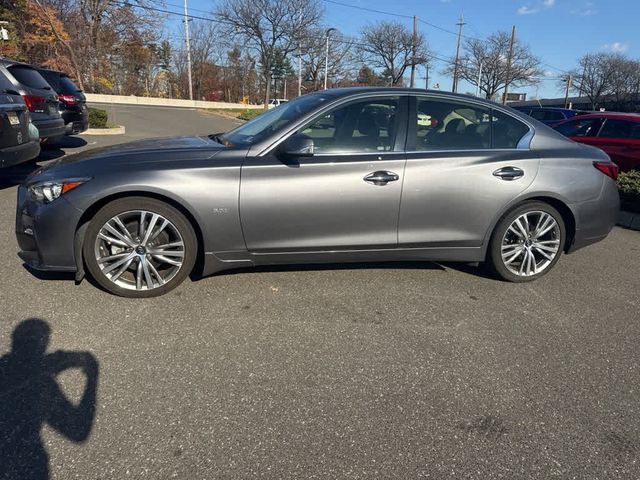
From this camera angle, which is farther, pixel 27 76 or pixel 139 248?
pixel 27 76

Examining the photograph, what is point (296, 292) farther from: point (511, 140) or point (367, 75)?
point (367, 75)

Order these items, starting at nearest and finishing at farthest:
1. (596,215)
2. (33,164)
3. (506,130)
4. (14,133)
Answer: (506,130), (596,215), (14,133), (33,164)

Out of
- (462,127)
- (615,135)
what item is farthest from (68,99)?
(615,135)

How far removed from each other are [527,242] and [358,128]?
184 centimetres

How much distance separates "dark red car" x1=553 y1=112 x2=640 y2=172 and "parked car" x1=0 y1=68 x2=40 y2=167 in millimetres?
9609

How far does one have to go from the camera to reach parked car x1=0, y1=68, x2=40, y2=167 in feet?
18.9

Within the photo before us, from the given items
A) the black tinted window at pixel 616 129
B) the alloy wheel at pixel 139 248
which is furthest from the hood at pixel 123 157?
the black tinted window at pixel 616 129

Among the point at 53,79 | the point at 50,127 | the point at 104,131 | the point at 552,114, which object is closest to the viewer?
the point at 50,127

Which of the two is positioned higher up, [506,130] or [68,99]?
[68,99]

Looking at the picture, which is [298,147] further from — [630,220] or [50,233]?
[630,220]

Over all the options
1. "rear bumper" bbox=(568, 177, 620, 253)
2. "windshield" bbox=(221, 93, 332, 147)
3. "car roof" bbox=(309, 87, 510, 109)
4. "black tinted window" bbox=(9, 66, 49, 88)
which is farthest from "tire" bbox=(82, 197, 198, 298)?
"black tinted window" bbox=(9, 66, 49, 88)

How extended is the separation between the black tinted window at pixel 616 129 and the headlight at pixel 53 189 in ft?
29.9

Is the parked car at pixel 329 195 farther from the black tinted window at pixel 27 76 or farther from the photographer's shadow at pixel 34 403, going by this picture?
the black tinted window at pixel 27 76

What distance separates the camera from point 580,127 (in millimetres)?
9203
